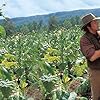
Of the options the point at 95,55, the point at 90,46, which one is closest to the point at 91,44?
the point at 90,46

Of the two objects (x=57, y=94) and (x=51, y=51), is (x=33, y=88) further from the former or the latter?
(x=51, y=51)

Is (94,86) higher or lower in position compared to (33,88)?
higher

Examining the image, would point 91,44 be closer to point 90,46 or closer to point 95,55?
point 90,46

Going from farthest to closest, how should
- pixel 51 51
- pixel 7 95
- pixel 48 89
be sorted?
pixel 51 51 < pixel 48 89 < pixel 7 95

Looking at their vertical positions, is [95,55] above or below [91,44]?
below

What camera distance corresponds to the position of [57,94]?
7.37 metres

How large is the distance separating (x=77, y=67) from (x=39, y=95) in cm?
151

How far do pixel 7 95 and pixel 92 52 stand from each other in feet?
6.87

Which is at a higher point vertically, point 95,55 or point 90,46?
point 90,46

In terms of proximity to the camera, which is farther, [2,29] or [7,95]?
[7,95]

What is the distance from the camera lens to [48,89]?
830 centimetres

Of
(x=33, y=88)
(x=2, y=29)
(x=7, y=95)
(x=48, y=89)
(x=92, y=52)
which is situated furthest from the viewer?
(x=33, y=88)

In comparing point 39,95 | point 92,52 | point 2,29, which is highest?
point 2,29

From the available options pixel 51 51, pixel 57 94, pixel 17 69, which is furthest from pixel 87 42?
pixel 51 51
